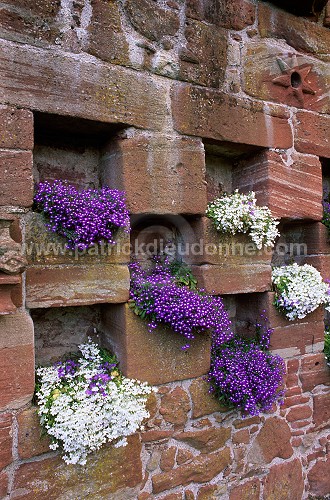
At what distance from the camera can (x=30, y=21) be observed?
2.30m

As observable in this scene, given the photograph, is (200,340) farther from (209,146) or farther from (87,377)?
(209,146)

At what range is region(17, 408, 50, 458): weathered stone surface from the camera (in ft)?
7.32

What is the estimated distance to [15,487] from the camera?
7.30 feet

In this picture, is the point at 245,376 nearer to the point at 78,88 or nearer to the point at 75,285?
the point at 75,285

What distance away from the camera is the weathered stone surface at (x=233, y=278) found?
9.32ft

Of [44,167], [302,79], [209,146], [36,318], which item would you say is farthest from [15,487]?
[302,79]

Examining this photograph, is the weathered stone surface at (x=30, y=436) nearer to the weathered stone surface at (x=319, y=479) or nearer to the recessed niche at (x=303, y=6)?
the weathered stone surface at (x=319, y=479)

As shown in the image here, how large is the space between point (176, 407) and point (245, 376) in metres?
0.55

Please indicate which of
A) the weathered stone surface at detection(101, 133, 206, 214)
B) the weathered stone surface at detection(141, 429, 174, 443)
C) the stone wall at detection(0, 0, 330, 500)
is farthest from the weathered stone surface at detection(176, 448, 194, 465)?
the weathered stone surface at detection(101, 133, 206, 214)

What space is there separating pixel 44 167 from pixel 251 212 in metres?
1.57

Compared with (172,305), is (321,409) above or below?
below

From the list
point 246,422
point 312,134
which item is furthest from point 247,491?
point 312,134

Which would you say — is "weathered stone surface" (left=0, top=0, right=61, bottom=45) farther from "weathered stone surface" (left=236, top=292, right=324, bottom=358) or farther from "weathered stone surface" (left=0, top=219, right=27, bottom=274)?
"weathered stone surface" (left=236, top=292, right=324, bottom=358)

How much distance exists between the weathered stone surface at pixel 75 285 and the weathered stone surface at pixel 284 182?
1.40 m
